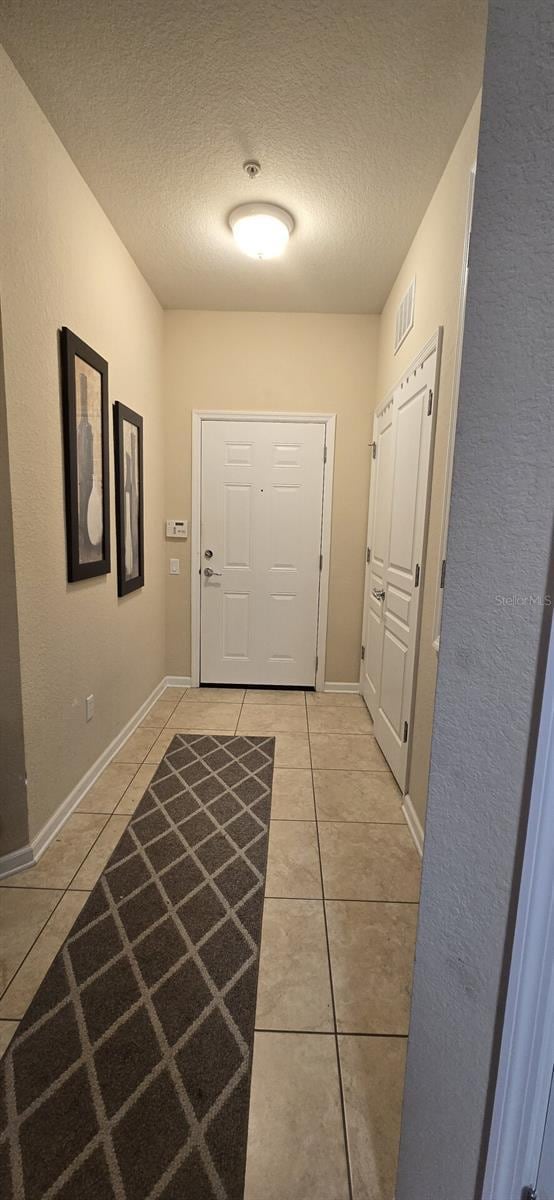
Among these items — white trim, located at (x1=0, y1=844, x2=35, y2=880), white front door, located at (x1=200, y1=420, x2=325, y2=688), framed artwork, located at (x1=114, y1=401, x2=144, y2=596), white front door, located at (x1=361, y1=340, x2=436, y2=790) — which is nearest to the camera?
white trim, located at (x1=0, y1=844, x2=35, y2=880)

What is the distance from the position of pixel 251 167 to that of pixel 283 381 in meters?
1.40

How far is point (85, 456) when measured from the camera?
202cm

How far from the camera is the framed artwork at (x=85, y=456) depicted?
1.84 meters

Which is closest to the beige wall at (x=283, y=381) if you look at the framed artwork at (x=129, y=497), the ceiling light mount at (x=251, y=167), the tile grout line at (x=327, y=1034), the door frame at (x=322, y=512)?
the door frame at (x=322, y=512)

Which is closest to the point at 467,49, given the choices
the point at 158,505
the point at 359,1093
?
the point at 158,505

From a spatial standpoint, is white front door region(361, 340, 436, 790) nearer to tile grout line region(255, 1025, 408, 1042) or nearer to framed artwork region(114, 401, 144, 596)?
tile grout line region(255, 1025, 408, 1042)

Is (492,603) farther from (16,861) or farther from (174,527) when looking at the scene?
(174,527)

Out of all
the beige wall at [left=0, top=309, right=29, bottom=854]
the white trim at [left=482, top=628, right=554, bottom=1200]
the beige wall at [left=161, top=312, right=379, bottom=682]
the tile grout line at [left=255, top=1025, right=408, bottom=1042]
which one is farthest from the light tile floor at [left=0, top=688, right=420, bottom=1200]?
the beige wall at [left=161, top=312, right=379, bottom=682]

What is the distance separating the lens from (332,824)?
1.94 m

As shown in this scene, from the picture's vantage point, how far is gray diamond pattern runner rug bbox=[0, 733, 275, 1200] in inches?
34.6

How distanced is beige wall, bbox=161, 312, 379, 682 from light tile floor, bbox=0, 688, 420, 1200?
1703mm

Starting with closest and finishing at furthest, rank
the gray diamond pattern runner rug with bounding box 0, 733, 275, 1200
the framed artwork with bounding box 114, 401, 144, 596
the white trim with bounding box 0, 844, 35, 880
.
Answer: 1. the gray diamond pattern runner rug with bounding box 0, 733, 275, 1200
2. the white trim with bounding box 0, 844, 35, 880
3. the framed artwork with bounding box 114, 401, 144, 596

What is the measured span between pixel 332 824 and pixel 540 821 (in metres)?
1.58

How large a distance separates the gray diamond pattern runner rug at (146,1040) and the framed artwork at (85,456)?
1237mm
